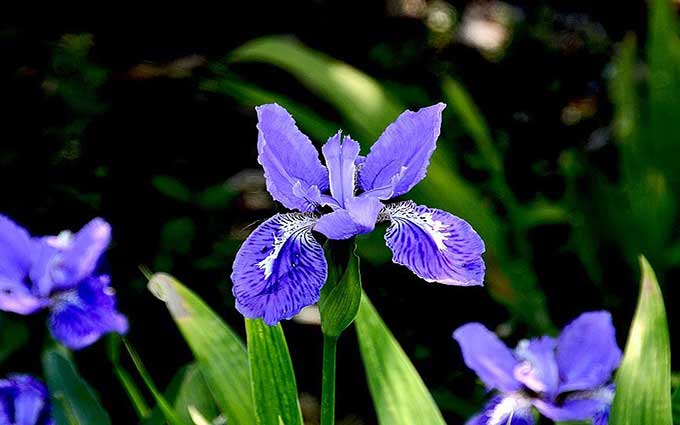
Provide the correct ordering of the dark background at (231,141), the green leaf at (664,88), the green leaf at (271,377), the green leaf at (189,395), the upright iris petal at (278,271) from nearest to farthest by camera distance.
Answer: the upright iris petal at (278,271), the green leaf at (271,377), the green leaf at (189,395), the dark background at (231,141), the green leaf at (664,88)

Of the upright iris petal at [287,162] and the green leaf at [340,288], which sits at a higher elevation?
the upright iris petal at [287,162]

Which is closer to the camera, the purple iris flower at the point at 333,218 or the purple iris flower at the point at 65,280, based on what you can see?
the purple iris flower at the point at 333,218

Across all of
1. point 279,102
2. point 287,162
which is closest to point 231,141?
point 279,102

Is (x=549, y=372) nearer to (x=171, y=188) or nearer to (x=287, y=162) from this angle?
(x=287, y=162)

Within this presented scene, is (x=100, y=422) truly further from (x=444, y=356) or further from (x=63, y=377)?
(x=444, y=356)

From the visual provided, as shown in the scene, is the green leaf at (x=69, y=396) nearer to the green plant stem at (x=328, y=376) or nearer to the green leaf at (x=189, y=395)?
the green leaf at (x=189, y=395)

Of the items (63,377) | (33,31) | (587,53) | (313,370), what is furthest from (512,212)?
(63,377)

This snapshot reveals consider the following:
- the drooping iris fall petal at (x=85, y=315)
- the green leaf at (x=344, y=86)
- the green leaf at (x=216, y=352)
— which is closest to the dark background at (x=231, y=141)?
the green leaf at (x=344, y=86)
